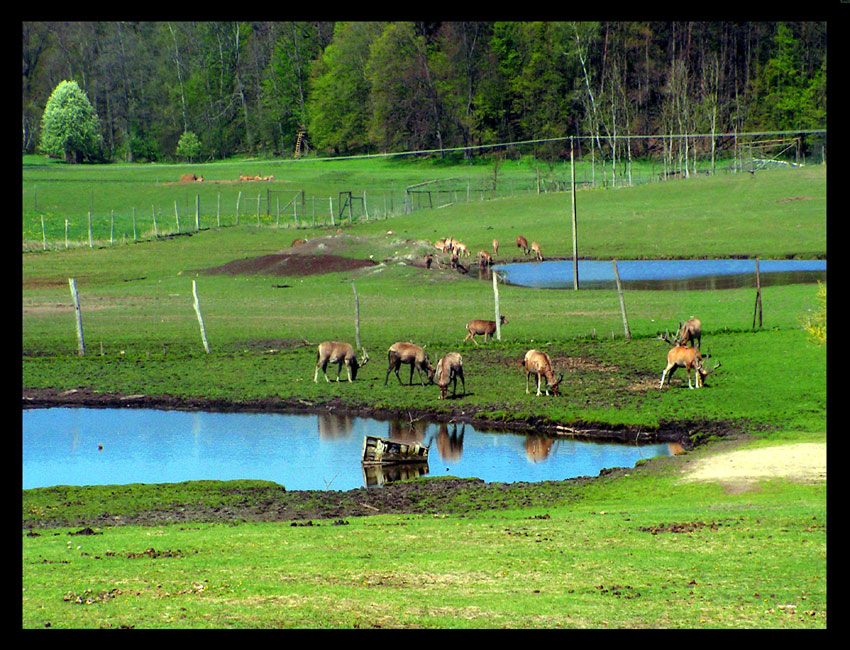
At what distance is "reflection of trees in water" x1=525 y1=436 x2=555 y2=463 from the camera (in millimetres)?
25297

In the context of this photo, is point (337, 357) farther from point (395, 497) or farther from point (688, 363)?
point (395, 497)

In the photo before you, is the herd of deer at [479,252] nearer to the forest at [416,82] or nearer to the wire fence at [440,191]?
the wire fence at [440,191]

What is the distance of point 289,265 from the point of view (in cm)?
6103

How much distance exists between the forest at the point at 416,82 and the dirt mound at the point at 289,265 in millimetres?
39290

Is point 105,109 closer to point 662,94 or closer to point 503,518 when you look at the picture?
point 662,94

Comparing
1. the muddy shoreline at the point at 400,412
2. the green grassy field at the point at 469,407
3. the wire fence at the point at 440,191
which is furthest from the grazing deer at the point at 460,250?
the muddy shoreline at the point at 400,412

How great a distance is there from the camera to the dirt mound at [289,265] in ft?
197

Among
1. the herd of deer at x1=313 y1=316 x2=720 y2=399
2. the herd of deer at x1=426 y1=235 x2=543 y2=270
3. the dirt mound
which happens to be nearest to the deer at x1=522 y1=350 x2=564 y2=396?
the herd of deer at x1=313 y1=316 x2=720 y2=399

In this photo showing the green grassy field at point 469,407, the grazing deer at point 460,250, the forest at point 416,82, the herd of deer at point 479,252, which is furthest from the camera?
the forest at point 416,82

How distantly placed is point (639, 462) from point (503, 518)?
6.33 meters

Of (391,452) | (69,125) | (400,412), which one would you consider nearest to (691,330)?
(400,412)
